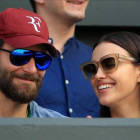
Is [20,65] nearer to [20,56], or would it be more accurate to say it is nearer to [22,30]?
[20,56]

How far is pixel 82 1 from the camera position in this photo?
4.35 metres

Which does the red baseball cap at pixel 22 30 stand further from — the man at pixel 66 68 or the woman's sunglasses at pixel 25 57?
the man at pixel 66 68

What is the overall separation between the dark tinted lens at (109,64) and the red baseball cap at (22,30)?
14.7 inches

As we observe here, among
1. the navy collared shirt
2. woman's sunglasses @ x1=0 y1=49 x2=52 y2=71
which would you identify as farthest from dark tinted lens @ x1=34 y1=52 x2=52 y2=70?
Result: the navy collared shirt

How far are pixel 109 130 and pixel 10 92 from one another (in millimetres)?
953

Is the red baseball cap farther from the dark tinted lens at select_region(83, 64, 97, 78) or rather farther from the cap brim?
the dark tinted lens at select_region(83, 64, 97, 78)

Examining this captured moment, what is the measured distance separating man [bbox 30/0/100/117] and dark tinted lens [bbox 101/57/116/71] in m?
0.79

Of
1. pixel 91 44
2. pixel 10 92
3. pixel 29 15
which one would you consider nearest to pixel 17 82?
pixel 10 92

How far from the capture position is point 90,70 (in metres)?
3.42

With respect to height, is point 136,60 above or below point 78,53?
above

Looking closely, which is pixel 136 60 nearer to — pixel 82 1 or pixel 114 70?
pixel 114 70

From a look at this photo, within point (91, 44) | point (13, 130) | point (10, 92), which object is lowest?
point (91, 44)

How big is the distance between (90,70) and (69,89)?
2.48 ft

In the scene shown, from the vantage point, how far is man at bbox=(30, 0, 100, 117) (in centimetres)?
407
